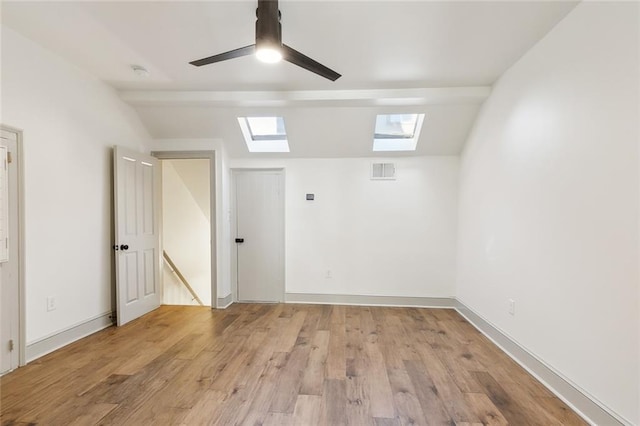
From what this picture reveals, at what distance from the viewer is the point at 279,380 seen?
2330 mm

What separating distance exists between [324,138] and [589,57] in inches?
108

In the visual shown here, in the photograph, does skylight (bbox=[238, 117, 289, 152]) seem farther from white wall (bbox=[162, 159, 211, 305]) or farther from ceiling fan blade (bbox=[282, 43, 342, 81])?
ceiling fan blade (bbox=[282, 43, 342, 81])

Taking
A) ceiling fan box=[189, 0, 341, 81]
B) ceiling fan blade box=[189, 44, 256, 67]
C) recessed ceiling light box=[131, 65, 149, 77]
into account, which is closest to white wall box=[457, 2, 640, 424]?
ceiling fan box=[189, 0, 341, 81]

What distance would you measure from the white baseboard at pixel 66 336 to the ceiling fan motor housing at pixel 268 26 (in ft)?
10.6

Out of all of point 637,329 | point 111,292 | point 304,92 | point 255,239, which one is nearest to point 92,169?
point 111,292

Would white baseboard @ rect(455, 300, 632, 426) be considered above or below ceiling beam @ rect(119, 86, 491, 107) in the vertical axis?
below

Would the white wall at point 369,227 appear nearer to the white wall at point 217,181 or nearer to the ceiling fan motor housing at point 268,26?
the white wall at point 217,181

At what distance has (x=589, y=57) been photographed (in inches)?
74.2

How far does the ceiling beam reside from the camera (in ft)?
10.7

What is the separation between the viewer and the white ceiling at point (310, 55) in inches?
81.0

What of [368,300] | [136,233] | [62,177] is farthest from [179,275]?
[368,300]

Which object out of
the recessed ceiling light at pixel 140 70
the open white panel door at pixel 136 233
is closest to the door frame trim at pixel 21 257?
the open white panel door at pixel 136 233

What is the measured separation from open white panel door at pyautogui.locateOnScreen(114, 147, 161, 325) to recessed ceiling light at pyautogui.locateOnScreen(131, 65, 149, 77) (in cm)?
93

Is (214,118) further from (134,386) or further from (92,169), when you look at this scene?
(134,386)
